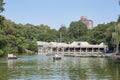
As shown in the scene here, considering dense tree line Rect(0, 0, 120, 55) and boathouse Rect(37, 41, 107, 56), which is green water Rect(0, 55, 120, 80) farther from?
boathouse Rect(37, 41, 107, 56)

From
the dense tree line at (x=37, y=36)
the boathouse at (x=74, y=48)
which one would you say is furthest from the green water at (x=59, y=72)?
the boathouse at (x=74, y=48)

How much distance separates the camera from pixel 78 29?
558 ft

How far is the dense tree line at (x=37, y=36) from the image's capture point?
311ft

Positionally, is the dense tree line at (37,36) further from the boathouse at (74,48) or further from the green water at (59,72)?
the green water at (59,72)

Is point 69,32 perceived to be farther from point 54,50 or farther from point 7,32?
point 7,32

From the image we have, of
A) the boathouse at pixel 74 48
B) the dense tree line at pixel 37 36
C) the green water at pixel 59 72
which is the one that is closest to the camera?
the green water at pixel 59 72

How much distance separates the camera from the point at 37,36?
527ft

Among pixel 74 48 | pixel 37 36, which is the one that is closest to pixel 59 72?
pixel 74 48

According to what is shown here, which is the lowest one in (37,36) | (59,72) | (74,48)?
(59,72)

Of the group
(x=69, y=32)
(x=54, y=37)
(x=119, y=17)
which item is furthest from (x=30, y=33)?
(x=119, y=17)

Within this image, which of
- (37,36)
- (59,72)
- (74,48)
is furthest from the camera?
(37,36)

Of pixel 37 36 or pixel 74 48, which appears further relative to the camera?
pixel 37 36

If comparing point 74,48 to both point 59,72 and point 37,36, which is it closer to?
point 37,36

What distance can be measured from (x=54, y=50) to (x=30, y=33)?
73.6 ft
